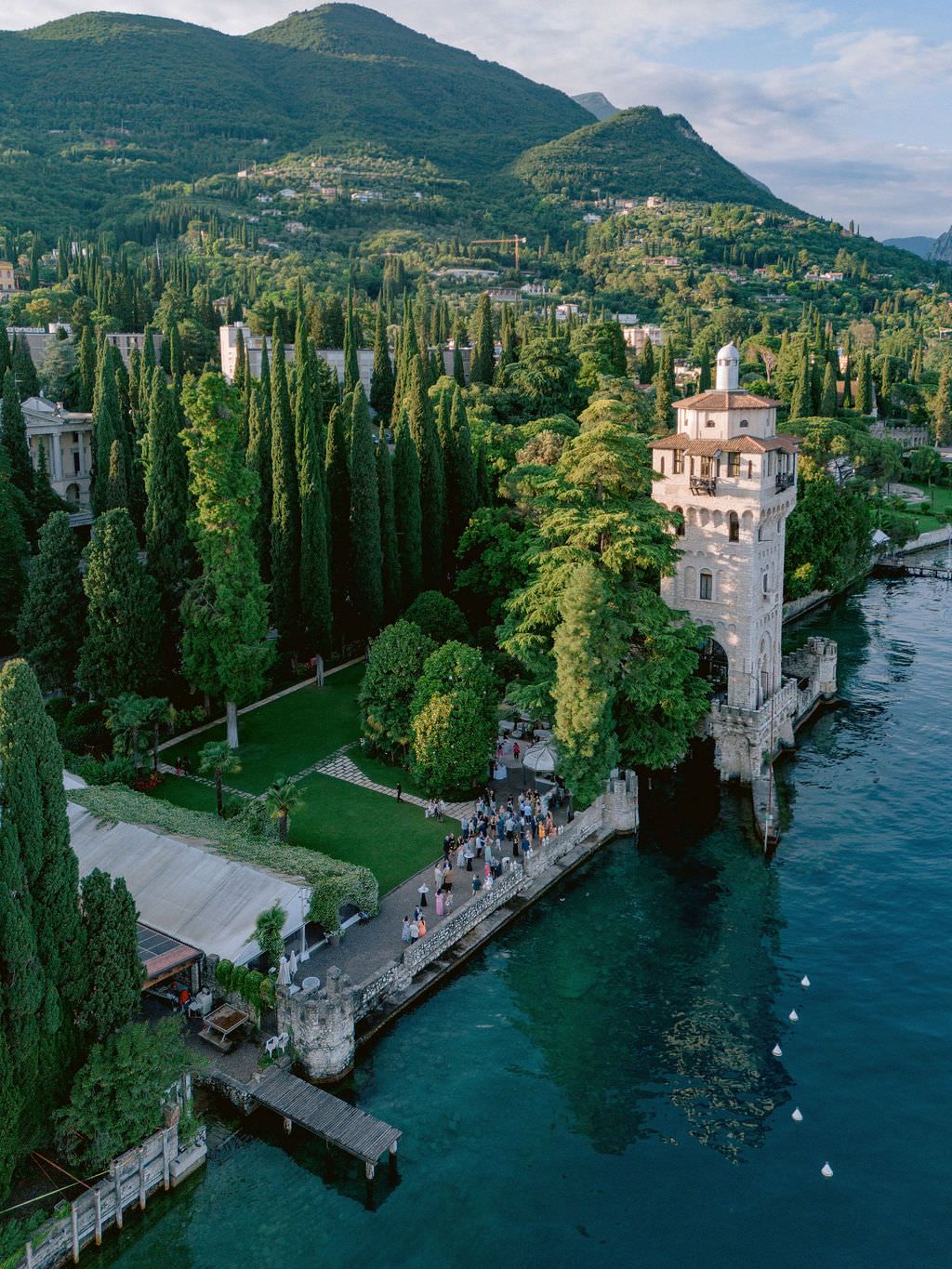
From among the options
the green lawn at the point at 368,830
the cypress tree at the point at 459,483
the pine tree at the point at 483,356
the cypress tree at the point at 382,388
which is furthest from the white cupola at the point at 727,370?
the pine tree at the point at 483,356

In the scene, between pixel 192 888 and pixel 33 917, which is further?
pixel 192 888

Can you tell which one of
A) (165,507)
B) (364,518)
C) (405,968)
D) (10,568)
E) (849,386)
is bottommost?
(405,968)

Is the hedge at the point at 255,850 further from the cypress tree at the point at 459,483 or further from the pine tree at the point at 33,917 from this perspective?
the cypress tree at the point at 459,483

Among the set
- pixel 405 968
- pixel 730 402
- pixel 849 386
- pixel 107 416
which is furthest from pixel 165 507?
pixel 849 386

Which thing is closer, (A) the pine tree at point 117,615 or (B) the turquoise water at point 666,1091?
(B) the turquoise water at point 666,1091

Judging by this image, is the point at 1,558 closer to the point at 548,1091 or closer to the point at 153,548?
the point at 153,548

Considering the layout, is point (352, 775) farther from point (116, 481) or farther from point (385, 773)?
point (116, 481)

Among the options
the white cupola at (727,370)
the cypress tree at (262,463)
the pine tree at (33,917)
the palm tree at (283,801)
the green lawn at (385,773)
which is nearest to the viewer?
the pine tree at (33,917)
